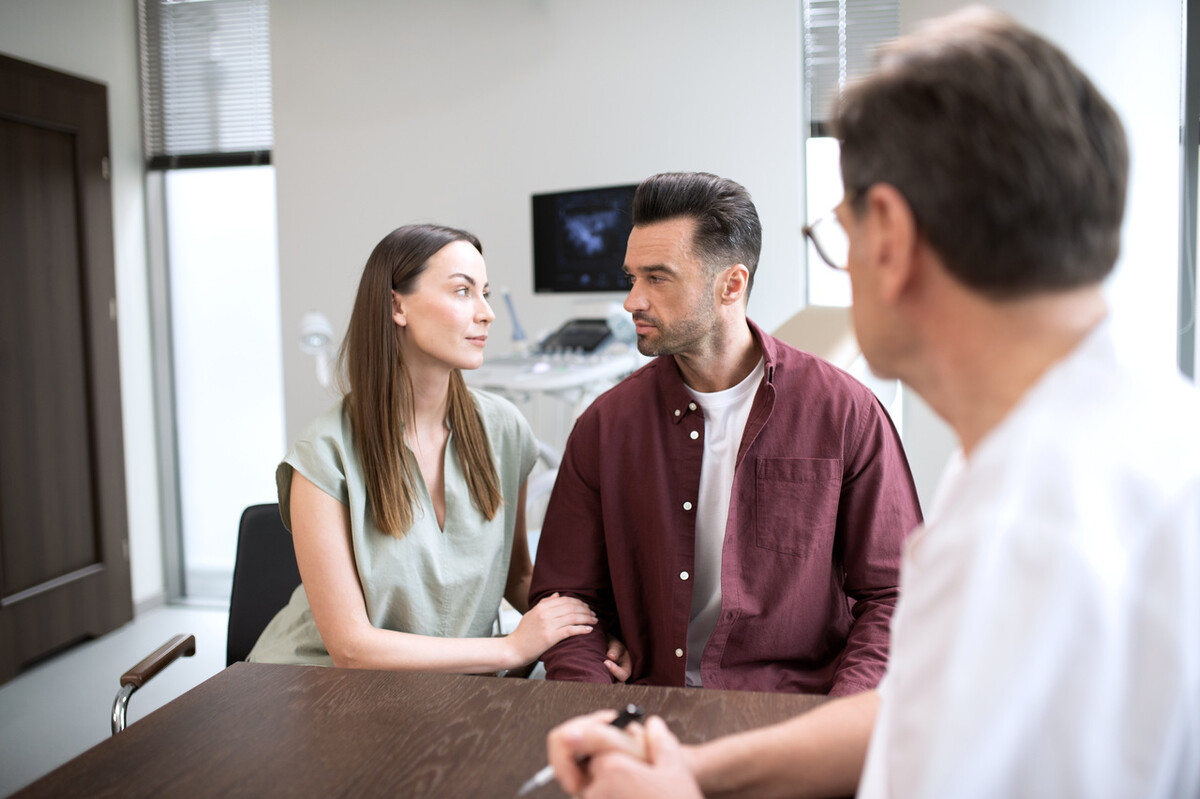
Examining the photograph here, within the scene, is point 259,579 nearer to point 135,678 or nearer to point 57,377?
point 135,678

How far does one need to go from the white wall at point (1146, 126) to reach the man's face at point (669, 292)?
2058 millimetres

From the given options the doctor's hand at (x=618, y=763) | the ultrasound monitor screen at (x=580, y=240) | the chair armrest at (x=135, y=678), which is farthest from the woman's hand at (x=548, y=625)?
the ultrasound monitor screen at (x=580, y=240)

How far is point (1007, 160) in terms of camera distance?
0.60 m

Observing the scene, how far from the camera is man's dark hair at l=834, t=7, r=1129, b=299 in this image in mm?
598

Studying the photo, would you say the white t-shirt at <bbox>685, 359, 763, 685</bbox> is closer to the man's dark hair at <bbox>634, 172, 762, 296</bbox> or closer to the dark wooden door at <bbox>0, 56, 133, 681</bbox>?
the man's dark hair at <bbox>634, 172, 762, 296</bbox>

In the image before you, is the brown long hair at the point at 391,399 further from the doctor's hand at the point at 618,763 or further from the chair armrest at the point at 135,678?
the doctor's hand at the point at 618,763

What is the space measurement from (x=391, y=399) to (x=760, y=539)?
27.0 inches

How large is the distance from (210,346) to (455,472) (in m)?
3.15

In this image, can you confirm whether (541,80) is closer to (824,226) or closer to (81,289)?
(81,289)

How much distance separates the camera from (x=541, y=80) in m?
3.88

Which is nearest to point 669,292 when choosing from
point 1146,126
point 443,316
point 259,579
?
point 443,316

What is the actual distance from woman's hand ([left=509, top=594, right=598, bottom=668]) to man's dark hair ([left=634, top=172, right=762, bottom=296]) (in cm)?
65

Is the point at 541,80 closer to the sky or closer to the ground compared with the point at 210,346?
closer to the sky

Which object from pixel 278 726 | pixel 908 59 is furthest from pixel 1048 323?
pixel 278 726
